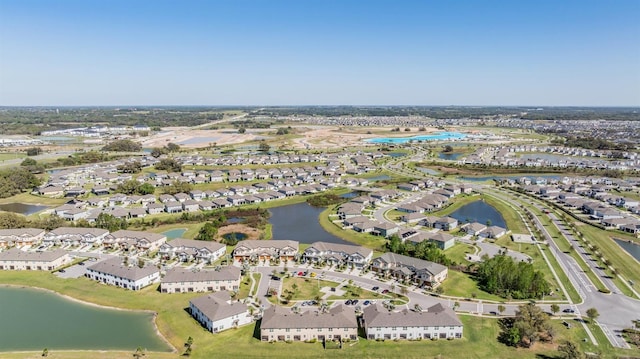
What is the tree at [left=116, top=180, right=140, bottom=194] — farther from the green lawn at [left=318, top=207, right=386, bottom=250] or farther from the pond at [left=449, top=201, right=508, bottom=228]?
the pond at [left=449, top=201, right=508, bottom=228]

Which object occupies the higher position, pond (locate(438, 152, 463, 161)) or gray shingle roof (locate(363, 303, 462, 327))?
pond (locate(438, 152, 463, 161))

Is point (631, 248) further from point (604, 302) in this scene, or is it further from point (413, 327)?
point (413, 327)

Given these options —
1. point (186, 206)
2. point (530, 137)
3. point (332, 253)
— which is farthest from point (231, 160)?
point (530, 137)

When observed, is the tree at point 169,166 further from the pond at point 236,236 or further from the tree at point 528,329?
the tree at point 528,329

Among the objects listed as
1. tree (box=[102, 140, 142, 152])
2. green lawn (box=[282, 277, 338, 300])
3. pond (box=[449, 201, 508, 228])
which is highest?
tree (box=[102, 140, 142, 152])

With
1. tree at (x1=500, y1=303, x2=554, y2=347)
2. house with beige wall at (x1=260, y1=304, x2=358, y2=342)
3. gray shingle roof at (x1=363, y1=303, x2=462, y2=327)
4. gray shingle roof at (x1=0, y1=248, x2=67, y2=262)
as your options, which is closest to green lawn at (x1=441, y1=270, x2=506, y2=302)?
tree at (x1=500, y1=303, x2=554, y2=347)

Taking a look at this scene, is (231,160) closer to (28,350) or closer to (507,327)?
(28,350)
